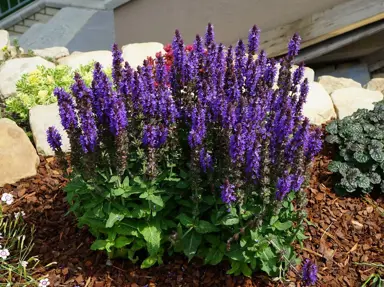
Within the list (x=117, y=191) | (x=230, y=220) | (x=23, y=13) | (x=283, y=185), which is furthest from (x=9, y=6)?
(x=283, y=185)

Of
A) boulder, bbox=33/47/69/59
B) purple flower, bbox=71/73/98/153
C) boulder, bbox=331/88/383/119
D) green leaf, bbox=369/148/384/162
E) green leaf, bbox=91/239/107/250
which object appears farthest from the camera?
boulder, bbox=33/47/69/59

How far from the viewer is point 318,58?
6.65 metres

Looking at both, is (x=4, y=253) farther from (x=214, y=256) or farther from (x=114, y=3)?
(x=114, y=3)

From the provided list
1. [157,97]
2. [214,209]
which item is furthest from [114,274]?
[157,97]

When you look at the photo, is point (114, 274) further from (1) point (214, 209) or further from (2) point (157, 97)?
(2) point (157, 97)

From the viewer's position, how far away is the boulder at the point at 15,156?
4355 mm

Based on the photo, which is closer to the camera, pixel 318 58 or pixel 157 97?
pixel 157 97

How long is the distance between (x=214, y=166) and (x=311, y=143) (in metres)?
0.57

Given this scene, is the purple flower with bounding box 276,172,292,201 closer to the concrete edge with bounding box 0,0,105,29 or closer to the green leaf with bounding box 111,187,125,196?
the green leaf with bounding box 111,187,125,196

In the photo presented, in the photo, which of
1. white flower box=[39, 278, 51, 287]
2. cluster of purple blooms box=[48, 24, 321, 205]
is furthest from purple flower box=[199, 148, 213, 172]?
white flower box=[39, 278, 51, 287]

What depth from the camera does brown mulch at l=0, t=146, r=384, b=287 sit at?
3541 millimetres

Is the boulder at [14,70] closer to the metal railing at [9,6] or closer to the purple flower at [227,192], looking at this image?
the purple flower at [227,192]

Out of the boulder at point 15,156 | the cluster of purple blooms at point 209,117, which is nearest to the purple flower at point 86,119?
the cluster of purple blooms at point 209,117

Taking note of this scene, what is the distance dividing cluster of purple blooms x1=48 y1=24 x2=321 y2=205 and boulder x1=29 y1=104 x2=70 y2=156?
139 cm
